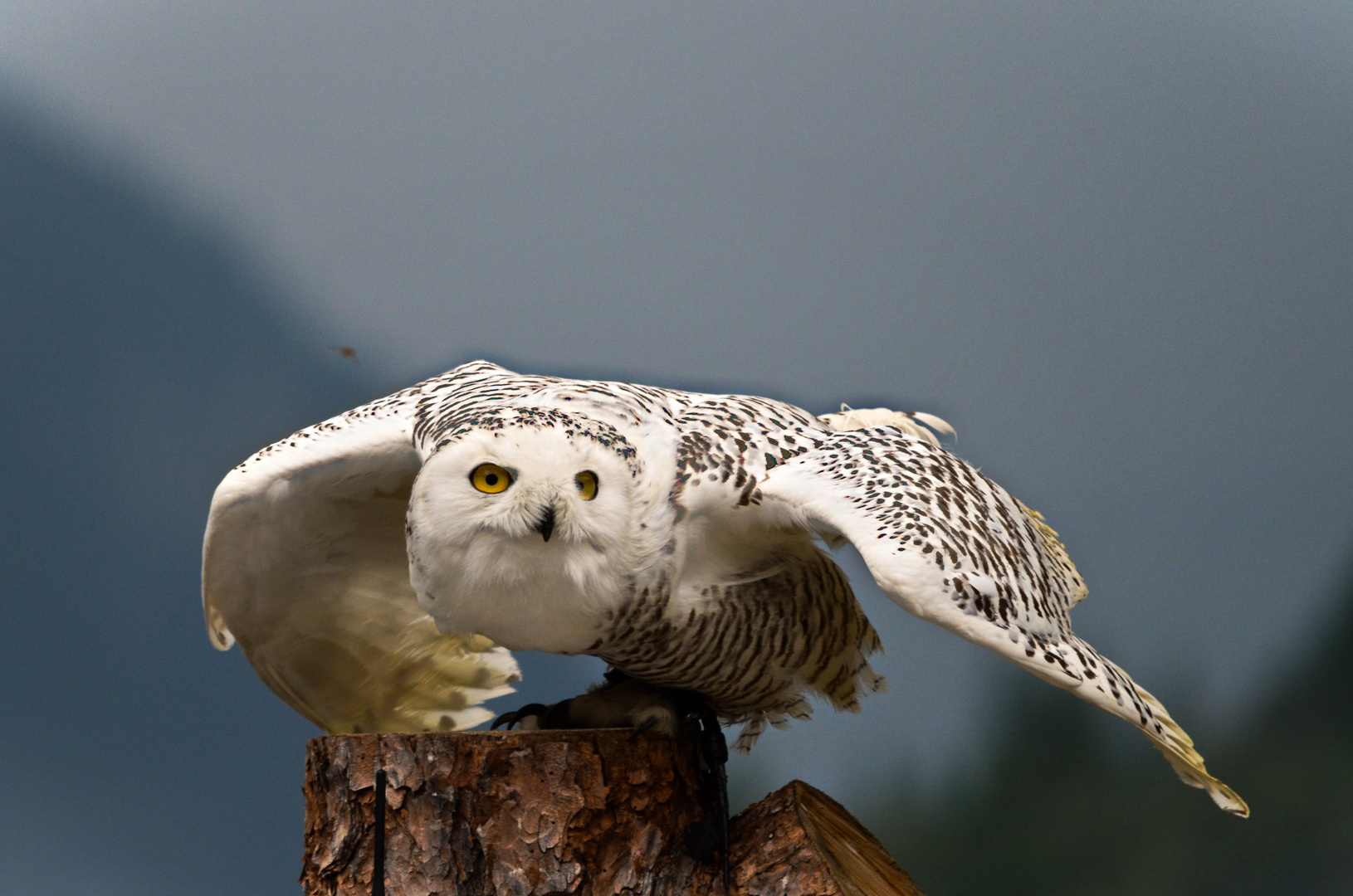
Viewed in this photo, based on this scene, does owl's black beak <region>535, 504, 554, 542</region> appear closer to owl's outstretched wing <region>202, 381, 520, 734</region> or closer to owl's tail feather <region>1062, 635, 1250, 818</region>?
owl's outstretched wing <region>202, 381, 520, 734</region>

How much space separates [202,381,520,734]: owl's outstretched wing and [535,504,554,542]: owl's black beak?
403 mm

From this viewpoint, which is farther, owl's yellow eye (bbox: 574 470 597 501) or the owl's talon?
the owl's talon

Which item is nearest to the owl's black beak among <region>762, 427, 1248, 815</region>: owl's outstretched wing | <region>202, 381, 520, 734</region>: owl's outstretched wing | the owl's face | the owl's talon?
the owl's face

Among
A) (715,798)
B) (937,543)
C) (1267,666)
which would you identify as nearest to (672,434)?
(937,543)

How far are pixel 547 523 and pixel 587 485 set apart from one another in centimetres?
7

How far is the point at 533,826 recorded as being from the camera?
1241mm

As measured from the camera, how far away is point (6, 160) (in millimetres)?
2619

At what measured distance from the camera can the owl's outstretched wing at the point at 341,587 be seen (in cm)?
143

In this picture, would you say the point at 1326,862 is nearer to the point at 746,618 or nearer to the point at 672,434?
the point at 746,618

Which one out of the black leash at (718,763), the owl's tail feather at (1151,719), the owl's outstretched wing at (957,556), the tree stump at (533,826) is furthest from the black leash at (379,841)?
the owl's tail feather at (1151,719)

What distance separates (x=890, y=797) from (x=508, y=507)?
2.05 meters

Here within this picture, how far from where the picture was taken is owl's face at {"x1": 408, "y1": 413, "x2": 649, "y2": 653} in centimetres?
107

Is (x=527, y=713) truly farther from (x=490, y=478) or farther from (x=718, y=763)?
(x=490, y=478)

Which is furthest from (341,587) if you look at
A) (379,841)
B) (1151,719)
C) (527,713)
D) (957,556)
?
(1151,719)
